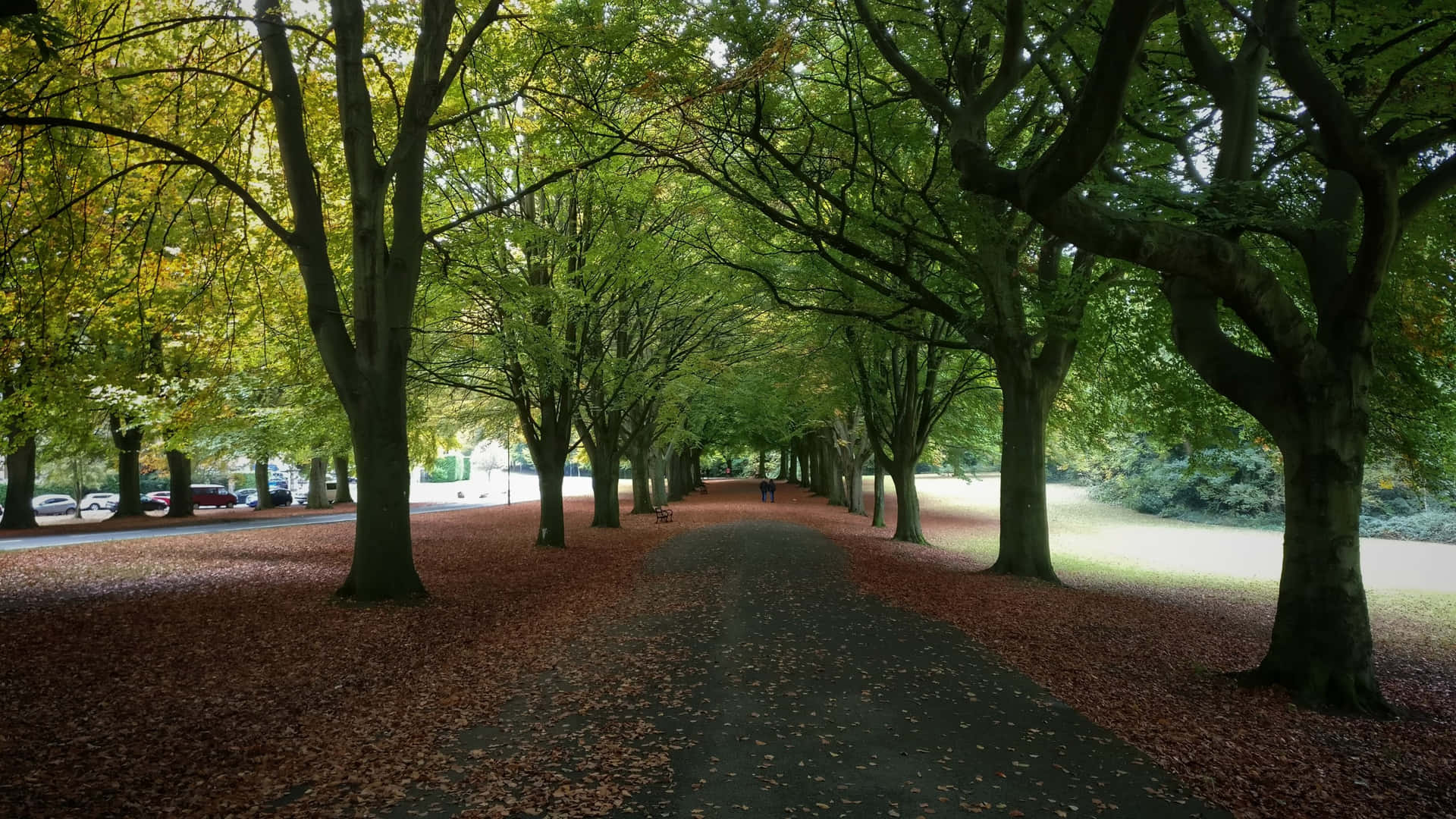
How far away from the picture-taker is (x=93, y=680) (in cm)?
615

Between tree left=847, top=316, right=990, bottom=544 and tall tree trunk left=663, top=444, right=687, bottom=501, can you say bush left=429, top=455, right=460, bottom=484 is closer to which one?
tall tree trunk left=663, top=444, right=687, bottom=501

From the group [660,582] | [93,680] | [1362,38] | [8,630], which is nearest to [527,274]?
[660,582]

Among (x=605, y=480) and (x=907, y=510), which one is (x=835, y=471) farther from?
(x=605, y=480)

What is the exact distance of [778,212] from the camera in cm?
1286

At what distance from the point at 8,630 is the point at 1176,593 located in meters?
17.7

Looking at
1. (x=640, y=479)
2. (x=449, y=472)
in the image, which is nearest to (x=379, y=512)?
(x=640, y=479)

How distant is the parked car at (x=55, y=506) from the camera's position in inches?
1532

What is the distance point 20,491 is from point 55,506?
18.8 metres

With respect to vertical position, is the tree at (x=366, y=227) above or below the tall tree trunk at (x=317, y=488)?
above

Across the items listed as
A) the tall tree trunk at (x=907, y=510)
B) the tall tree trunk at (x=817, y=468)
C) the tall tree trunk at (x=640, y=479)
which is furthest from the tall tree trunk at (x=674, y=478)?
the tall tree trunk at (x=907, y=510)

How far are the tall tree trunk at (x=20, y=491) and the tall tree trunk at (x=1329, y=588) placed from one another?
1218 inches

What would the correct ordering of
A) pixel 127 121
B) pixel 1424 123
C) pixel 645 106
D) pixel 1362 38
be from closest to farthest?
1. pixel 1362 38
2. pixel 1424 123
3. pixel 127 121
4. pixel 645 106

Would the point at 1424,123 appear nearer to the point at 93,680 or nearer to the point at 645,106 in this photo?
the point at 645,106

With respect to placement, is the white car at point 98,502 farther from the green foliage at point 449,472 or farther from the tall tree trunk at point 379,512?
the tall tree trunk at point 379,512
